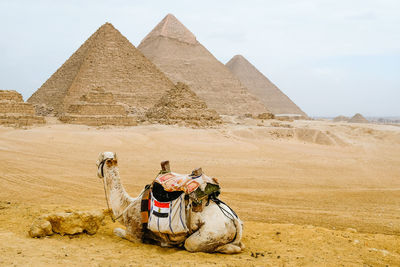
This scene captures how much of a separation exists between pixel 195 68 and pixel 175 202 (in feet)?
203

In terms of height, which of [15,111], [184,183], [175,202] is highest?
[15,111]

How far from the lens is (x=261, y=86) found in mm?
80688

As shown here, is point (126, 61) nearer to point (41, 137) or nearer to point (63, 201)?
point (41, 137)

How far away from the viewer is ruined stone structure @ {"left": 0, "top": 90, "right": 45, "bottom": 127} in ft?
63.5

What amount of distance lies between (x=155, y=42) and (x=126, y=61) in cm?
2261

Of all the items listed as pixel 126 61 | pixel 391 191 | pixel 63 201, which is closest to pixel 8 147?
pixel 63 201

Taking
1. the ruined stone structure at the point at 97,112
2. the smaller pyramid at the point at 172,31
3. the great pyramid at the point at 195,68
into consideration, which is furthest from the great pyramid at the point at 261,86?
the ruined stone structure at the point at 97,112

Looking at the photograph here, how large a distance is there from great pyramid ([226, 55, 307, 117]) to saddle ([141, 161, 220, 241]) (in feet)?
240

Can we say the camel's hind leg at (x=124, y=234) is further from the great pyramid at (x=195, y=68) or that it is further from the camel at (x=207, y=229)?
the great pyramid at (x=195, y=68)

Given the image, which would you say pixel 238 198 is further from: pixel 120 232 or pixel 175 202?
pixel 175 202

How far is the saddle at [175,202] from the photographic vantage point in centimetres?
292

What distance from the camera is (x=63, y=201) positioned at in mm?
4980

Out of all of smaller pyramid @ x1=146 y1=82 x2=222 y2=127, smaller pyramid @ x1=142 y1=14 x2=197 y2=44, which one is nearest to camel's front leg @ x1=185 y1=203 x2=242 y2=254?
smaller pyramid @ x1=146 y1=82 x2=222 y2=127

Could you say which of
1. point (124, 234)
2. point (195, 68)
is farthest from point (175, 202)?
point (195, 68)
